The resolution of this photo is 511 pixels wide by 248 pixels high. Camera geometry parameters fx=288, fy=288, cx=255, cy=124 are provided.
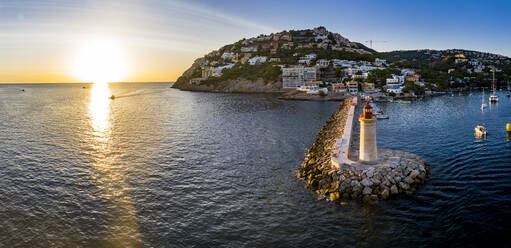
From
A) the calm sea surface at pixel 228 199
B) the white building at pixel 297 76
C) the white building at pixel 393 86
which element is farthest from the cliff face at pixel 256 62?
the calm sea surface at pixel 228 199

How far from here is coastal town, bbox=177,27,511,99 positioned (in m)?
89.4

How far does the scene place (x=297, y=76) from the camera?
4306 inches

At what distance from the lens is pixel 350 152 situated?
18.6 meters

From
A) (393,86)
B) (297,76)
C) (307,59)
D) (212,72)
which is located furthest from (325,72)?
(212,72)

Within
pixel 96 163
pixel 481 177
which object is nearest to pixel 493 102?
pixel 481 177

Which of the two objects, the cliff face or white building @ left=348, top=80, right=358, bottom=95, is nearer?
white building @ left=348, top=80, right=358, bottom=95

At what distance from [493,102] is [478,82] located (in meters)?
64.8

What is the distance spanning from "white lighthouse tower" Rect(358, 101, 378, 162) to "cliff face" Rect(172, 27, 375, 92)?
95768 mm

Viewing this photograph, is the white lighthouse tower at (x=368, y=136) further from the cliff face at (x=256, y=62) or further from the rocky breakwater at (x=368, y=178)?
the cliff face at (x=256, y=62)

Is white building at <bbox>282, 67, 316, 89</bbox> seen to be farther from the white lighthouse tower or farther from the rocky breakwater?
the white lighthouse tower

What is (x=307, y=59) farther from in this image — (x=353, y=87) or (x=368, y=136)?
(x=368, y=136)

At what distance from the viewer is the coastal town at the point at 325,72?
89.4m

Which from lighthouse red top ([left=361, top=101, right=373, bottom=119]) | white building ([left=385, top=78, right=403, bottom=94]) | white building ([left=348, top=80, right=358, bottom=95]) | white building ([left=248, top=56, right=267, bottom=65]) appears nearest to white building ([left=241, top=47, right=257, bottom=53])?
white building ([left=248, top=56, right=267, bottom=65])

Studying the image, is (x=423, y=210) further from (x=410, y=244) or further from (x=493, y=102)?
Answer: (x=493, y=102)
